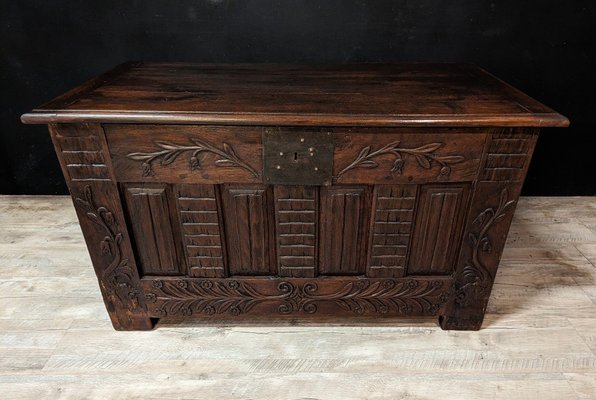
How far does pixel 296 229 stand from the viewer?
134 centimetres

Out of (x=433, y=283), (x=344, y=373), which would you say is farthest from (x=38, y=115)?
(x=433, y=283)

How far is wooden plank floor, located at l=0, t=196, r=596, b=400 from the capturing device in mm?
1305

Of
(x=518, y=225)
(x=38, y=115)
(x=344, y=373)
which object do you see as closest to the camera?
(x=38, y=115)

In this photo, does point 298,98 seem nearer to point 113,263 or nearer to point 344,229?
point 344,229

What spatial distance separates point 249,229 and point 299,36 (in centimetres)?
101

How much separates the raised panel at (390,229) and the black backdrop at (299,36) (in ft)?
3.05

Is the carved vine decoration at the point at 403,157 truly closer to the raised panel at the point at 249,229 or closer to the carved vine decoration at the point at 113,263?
the raised panel at the point at 249,229

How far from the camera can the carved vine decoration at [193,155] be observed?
1.20 metres

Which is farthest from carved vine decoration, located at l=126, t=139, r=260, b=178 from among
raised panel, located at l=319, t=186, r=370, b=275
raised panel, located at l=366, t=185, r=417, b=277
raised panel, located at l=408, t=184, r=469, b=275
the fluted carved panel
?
the fluted carved panel

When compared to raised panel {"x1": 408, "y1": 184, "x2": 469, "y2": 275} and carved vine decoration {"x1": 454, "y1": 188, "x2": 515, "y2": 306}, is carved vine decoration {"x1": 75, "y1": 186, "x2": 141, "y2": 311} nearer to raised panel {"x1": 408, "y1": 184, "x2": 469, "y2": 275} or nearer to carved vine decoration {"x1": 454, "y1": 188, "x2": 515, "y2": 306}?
raised panel {"x1": 408, "y1": 184, "x2": 469, "y2": 275}

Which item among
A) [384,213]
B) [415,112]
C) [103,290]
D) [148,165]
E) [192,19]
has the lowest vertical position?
[103,290]

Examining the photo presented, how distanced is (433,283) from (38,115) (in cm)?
Result: 127

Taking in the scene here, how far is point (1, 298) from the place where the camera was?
1640mm

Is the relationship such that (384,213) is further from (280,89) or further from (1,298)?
(1,298)
